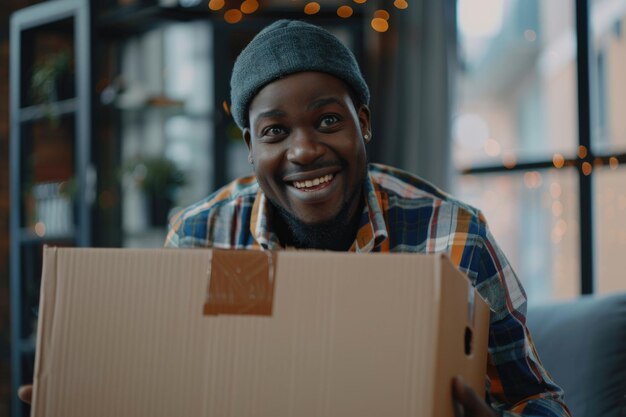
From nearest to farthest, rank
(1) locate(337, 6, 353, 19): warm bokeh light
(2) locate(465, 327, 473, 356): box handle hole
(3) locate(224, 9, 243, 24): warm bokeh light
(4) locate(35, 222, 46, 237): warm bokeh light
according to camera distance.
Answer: (2) locate(465, 327, 473, 356): box handle hole → (1) locate(337, 6, 353, 19): warm bokeh light → (3) locate(224, 9, 243, 24): warm bokeh light → (4) locate(35, 222, 46, 237): warm bokeh light

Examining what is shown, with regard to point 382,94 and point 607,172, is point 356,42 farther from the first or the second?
point 607,172

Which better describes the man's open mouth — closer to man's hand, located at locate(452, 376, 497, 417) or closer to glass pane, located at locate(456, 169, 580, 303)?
man's hand, located at locate(452, 376, 497, 417)

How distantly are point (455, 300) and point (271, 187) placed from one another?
516 millimetres

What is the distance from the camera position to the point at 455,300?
2.69ft

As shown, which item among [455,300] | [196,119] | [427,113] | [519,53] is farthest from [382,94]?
[455,300]

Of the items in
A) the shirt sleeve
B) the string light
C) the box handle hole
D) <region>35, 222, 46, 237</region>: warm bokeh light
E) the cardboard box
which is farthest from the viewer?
<region>35, 222, 46, 237</region>: warm bokeh light

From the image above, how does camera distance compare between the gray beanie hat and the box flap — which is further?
the gray beanie hat

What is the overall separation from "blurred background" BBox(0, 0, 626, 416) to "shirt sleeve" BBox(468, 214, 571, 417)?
5.89ft

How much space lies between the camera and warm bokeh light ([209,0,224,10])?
3330mm

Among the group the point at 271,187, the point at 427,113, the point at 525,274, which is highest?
the point at 427,113

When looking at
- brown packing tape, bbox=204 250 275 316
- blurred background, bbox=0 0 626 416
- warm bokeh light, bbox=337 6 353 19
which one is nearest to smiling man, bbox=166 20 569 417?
brown packing tape, bbox=204 250 275 316

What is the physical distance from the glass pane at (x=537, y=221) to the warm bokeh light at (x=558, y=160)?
0.08 feet

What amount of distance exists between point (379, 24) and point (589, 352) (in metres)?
1.89

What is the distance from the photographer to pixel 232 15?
3320 millimetres
